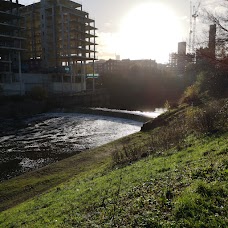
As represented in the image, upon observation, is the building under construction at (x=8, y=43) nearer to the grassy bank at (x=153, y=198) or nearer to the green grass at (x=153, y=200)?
the grassy bank at (x=153, y=198)

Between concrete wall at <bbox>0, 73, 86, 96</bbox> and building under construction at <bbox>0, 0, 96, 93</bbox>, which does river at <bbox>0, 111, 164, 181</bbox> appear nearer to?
concrete wall at <bbox>0, 73, 86, 96</bbox>

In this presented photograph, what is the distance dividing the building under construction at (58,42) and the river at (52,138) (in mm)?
24159

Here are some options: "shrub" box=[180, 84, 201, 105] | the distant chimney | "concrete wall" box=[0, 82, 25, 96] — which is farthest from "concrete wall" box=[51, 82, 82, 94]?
the distant chimney

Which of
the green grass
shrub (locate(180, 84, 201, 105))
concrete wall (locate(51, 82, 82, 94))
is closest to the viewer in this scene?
the green grass

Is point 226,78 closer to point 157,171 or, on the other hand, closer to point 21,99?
point 157,171

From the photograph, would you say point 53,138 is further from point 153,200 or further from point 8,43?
point 8,43

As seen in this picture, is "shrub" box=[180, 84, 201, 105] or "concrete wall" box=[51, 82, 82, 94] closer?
"shrub" box=[180, 84, 201, 105]

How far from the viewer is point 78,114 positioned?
43.3 meters

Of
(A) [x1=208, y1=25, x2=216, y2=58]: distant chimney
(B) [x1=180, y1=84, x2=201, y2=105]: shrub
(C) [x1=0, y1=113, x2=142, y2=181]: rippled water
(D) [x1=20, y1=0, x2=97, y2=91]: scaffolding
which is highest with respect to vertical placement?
(D) [x1=20, y1=0, x2=97, y2=91]: scaffolding

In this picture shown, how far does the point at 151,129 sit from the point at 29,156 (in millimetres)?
11531

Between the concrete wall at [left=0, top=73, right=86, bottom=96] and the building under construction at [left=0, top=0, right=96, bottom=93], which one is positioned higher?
the building under construction at [left=0, top=0, right=96, bottom=93]

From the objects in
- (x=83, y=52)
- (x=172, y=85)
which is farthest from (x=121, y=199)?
(x=172, y=85)

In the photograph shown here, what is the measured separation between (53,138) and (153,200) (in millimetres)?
23163

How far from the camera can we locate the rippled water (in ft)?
65.8
